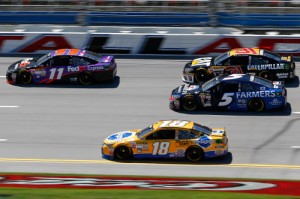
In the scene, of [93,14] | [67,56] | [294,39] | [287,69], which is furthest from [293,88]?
[93,14]

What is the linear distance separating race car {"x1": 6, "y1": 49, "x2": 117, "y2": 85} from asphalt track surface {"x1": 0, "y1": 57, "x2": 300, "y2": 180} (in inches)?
15.2

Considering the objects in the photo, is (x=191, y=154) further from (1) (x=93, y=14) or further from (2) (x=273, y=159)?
(1) (x=93, y=14)

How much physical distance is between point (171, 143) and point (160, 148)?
323mm

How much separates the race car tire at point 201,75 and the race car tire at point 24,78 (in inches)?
243

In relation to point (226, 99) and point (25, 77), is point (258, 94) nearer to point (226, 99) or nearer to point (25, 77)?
point (226, 99)

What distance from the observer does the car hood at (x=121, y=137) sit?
1906cm

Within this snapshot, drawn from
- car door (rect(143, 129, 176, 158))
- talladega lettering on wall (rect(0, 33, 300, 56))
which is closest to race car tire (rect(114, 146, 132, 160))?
car door (rect(143, 129, 176, 158))

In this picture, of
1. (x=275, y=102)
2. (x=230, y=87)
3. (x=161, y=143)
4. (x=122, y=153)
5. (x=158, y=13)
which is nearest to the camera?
(x=161, y=143)

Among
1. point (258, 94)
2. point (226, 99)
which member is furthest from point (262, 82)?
point (226, 99)

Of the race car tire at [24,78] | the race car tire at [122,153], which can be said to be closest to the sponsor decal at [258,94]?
the race car tire at [122,153]

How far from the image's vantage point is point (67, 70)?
87.6 ft

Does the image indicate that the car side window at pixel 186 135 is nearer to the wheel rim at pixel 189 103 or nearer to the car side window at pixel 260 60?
the wheel rim at pixel 189 103

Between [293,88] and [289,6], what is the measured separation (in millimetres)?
6377

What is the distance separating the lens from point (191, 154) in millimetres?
18641
